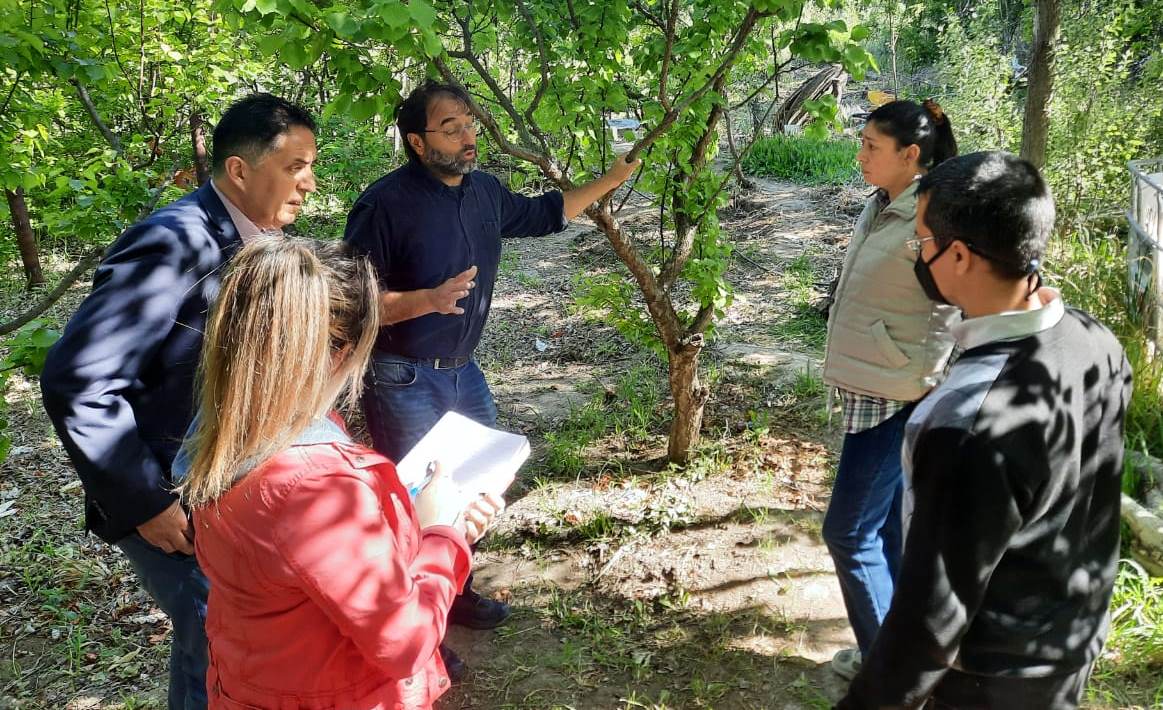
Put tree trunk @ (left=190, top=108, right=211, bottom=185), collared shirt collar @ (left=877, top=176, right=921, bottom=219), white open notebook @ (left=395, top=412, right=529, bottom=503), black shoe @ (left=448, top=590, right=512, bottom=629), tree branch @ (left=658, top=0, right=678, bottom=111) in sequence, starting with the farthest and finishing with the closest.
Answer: tree trunk @ (left=190, top=108, right=211, bottom=185) < black shoe @ (left=448, top=590, right=512, bottom=629) < tree branch @ (left=658, top=0, right=678, bottom=111) < collared shirt collar @ (left=877, top=176, right=921, bottom=219) < white open notebook @ (left=395, top=412, right=529, bottom=503)

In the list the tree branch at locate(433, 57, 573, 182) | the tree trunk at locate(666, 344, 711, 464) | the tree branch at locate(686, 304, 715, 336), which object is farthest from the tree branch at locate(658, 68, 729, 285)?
the tree branch at locate(433, 57, 573, 182)

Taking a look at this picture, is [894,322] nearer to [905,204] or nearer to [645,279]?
[905,204]

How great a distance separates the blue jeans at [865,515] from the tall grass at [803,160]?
921cm

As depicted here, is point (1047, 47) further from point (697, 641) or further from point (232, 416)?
point (232, 416)

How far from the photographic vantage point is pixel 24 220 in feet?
25.3

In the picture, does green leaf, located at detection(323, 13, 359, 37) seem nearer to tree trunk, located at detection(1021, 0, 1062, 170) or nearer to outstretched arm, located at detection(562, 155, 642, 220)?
outstretched arm, located at detection(562, 155, 642, 220)

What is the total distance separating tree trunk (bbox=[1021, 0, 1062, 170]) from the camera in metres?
4.09

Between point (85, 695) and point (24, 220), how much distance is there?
6318 mm

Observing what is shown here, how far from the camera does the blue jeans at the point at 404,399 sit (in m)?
2.85

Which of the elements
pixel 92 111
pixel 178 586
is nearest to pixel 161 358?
pixel 178 586

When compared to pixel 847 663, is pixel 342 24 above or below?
above

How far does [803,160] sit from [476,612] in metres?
10.3

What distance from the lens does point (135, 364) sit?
187 cm

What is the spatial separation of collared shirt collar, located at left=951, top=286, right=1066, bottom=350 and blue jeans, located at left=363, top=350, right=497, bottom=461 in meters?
1.90
